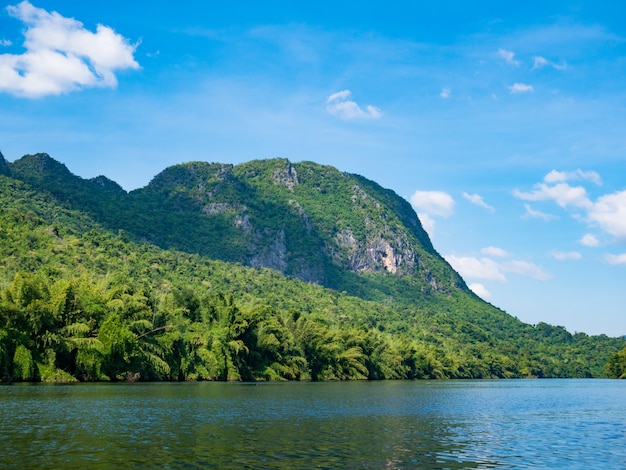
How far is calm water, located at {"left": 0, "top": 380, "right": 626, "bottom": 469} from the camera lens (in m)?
26.9

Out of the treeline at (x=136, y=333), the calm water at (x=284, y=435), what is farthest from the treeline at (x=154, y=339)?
the calm water at (x=284, y=435)

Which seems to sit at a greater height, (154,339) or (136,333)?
(136,333)

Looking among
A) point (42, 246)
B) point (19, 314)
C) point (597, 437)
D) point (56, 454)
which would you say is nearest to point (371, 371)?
A: point (42, 246)

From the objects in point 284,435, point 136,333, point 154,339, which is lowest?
point 284,435

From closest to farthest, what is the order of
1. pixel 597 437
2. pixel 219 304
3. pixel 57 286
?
pixel 597 437 < pixel 57 286 < pixel 219 304

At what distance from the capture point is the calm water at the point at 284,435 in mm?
26891

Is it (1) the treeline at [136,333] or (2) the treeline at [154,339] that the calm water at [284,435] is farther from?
(1) the treeline at [136,333]

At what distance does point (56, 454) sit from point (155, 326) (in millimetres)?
73341

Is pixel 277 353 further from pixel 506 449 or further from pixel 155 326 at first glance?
pixel 506 449

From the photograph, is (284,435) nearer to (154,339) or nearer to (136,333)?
(136,333)

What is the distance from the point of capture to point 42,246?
478ft

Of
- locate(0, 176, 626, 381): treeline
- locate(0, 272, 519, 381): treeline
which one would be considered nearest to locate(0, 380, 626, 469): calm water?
locate(0, 272, 519, 381): treeline

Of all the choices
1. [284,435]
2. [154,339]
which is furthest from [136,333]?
[284,435]

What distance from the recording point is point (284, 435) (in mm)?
34906
